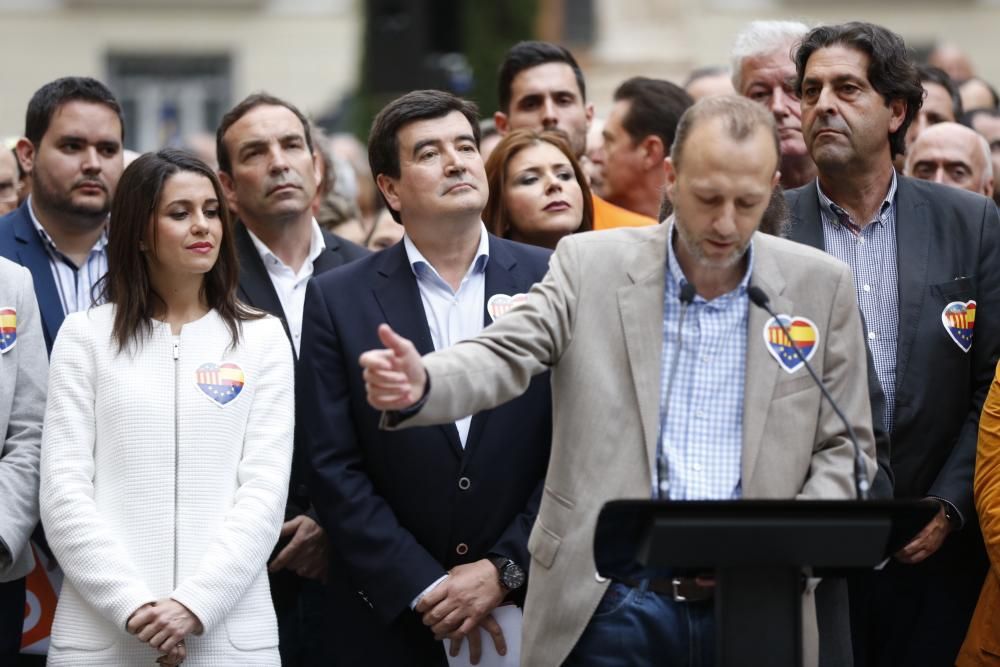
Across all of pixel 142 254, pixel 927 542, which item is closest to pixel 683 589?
pixel 927 542

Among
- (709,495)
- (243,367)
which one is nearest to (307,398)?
(243,367)

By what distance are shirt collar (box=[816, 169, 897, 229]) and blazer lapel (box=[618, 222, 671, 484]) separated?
1.22 metres

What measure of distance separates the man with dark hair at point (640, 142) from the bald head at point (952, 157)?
940 mm

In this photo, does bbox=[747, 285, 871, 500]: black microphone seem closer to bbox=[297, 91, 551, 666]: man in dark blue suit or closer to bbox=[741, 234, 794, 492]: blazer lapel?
bbox=[741, 234, 794, 492]: blazer lapel

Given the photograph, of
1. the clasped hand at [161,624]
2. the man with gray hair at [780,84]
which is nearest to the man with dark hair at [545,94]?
the man with gray hair at [780,84]

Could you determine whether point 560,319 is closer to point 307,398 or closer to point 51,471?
point 307,398

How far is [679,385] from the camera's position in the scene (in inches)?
142

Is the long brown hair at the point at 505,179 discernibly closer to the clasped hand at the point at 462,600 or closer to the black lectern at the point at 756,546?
the clasped hand at the point at 462,600

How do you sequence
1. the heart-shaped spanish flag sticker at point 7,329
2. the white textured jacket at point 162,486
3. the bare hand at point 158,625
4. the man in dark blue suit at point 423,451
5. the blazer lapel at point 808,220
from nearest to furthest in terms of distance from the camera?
the bare hand at point 158,625
the white textured jacket at point 162,486
the man in dark blue suit at point 423,451
the heart-shaped spanish flag sticker at point 7,329
the blazer lapel at point 808,220

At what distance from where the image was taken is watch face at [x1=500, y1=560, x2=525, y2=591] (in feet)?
14.1

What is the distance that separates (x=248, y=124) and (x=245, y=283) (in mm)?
685

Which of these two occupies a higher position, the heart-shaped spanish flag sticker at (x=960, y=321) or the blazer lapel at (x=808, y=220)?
the blazer lapel at (x=808, y=220)

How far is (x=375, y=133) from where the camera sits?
188 inches

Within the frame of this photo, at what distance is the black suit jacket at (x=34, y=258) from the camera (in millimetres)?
5105
